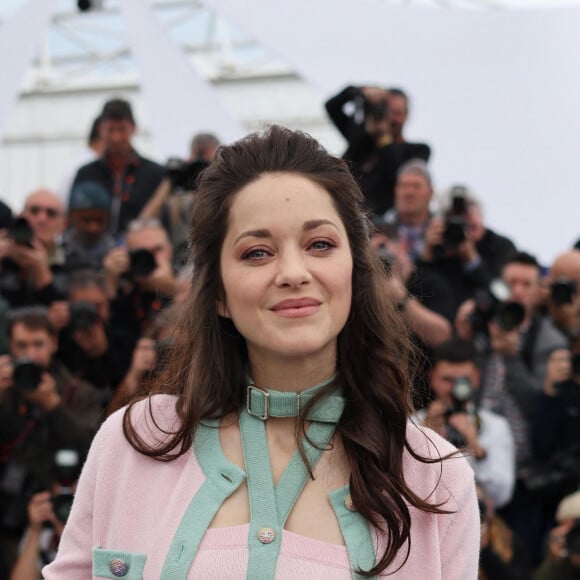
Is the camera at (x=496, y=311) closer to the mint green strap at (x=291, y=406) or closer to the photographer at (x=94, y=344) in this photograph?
the photographer at (x=94, y=344)

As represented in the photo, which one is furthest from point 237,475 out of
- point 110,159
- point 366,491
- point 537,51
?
point 537,51

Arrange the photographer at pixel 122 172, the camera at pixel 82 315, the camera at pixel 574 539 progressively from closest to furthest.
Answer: the camera at pixel 574 539 → the camera at pixel 82 315 → the photographer at pixel 122 172

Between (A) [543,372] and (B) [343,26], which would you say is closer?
(A) [543,372]

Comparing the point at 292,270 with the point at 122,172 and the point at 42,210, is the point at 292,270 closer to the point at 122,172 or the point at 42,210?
the point at 42,210

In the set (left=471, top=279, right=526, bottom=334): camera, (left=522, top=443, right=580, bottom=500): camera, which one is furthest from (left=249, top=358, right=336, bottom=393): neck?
(left=471, top=279, right=526, bottom=334): camera

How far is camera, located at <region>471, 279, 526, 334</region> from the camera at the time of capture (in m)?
4.73

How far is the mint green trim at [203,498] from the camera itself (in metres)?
1.68

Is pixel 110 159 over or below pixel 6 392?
over

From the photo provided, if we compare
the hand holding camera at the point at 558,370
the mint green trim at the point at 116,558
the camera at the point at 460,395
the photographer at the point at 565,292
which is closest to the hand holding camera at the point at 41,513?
the camera at the point at 460,395

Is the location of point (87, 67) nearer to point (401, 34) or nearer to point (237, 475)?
point (401, 34)

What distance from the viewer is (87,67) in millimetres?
12570

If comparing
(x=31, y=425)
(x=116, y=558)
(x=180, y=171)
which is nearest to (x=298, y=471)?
(x=116, y=558)

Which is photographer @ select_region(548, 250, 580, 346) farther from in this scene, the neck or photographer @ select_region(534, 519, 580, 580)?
the neck

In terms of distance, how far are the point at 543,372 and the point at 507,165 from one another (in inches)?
114
